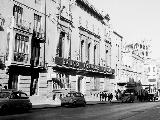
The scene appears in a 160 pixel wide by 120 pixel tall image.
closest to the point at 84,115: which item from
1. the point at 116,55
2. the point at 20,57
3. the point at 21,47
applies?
the point at 20,57

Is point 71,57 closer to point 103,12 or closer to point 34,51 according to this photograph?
point 34,51

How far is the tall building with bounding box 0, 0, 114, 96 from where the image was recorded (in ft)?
89.5

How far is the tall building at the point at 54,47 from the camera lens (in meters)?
27.3

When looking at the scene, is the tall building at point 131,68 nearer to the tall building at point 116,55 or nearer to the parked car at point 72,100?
the tall building at point 116,55

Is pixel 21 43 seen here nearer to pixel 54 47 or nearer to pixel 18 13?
pixel 18 13

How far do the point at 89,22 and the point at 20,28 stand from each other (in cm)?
1935

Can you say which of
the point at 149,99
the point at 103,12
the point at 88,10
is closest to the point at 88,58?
the point at 88,10

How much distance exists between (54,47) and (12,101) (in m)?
16.9

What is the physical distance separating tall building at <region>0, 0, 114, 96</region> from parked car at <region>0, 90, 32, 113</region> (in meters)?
7.56

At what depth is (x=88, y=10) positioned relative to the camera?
147 feet

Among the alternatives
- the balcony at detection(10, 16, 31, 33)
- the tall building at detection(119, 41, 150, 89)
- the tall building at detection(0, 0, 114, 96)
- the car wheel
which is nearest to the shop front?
the tall building at detection(0, 0, 114, 96)

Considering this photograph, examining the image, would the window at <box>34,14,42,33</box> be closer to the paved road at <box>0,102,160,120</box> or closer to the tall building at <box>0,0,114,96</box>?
the tall building at <box>0,0,114,96</box>

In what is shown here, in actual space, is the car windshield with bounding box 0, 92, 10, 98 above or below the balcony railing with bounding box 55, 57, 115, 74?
below

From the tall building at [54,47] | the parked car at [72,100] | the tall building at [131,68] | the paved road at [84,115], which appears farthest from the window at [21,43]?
the tall building at [131,68]
